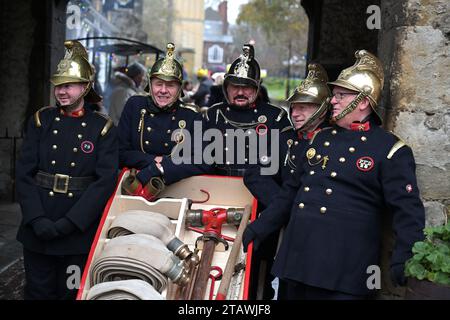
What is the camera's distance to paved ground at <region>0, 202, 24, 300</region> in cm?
530

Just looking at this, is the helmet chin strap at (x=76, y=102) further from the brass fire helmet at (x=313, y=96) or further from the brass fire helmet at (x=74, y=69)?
the brass fire helmet at (x=313, y=96)

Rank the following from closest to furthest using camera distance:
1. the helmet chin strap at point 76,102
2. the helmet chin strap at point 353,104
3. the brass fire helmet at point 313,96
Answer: the helmet chin strap at point 353,104
the brass fire helmet at point 313,96
the helmet chin strap at point 76,102

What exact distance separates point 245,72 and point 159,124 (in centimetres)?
77

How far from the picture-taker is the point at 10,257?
6.18m

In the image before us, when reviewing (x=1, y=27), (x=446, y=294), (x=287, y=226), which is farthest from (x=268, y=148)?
(x=1, y=27)

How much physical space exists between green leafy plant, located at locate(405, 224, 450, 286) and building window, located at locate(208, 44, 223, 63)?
203ft

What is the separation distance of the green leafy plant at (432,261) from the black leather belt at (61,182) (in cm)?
218

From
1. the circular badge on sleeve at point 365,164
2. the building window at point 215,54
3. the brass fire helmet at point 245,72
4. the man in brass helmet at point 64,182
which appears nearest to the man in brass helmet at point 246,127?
the brass fire helmet at point 245,72

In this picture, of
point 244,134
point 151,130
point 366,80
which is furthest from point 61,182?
point 366,80

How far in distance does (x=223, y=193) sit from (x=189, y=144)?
0.46 meters

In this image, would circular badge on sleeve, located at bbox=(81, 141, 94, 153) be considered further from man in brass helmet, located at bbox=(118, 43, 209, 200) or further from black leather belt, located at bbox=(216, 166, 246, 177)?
black leather belt, located at bbox=(216, 166, 246, 177)

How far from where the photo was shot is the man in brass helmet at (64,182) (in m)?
4.05

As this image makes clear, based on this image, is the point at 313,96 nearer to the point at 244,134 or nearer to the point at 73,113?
the point at 244,134

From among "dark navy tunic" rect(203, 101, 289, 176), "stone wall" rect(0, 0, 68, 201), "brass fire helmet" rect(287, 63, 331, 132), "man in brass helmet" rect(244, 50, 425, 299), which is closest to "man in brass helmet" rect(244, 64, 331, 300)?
"brass fire helmet" rect(287, 63, 331, 132)
